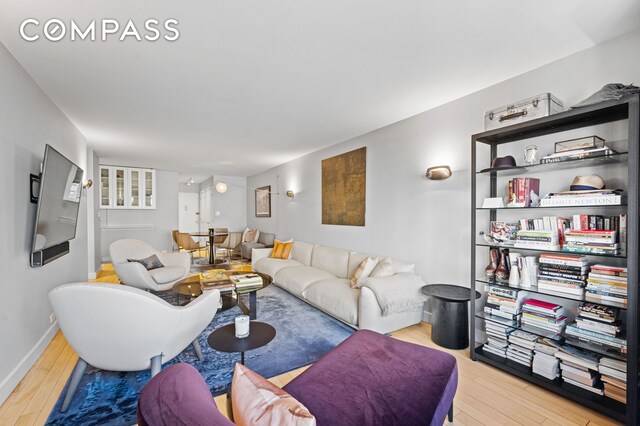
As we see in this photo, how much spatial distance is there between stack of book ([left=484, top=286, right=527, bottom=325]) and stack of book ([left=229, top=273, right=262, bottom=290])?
228 centimetres

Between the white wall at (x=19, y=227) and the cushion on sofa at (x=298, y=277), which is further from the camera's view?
the cushion on sofa at (x=298, y=277)

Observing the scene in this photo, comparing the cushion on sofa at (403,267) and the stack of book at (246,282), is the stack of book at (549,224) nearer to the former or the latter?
the cushion on sofa at (403,267)

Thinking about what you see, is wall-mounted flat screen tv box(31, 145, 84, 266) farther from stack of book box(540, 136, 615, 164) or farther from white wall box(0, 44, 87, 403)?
stack of book box(540, 136, 615, 164)

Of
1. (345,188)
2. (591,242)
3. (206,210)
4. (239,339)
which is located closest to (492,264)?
(591,242)

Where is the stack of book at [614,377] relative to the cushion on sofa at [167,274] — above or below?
below

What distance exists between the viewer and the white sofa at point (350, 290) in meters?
2.90

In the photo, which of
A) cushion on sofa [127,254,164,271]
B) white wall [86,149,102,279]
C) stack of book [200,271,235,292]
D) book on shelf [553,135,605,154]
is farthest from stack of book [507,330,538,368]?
white wall [86,149,102,279]

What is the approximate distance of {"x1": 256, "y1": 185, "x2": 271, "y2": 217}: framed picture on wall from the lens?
7698mm

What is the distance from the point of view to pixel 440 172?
3.10 m

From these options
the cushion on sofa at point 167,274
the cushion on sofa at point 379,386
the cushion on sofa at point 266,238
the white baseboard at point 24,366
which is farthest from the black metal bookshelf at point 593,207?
the cushion on sofa at point 266,238

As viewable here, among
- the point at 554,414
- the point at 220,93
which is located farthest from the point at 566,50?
the point at 220,93

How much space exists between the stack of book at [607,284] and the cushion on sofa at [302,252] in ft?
12.1

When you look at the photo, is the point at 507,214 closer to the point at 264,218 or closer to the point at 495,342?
the point at 495,342

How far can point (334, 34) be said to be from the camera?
6.54 feet
